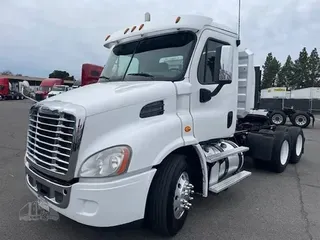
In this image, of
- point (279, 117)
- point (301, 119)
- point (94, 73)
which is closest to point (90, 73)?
point (94, 73)

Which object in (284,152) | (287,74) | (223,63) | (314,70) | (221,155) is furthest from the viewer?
(287,74)

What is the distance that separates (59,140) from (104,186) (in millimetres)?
661

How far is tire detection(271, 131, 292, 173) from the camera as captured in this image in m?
6.14

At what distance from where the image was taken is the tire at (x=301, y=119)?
55.6ft

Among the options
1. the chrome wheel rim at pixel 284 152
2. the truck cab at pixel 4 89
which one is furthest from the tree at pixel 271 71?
the chrome wheel rim at pixel 284 152

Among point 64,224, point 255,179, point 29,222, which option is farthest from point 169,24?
point 255,179

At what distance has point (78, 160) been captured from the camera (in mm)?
2664

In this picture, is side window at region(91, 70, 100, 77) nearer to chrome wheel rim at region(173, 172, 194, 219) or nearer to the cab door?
the cab door

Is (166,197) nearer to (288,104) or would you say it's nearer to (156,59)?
(156,59)

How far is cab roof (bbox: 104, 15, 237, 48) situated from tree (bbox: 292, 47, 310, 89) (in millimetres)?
69553

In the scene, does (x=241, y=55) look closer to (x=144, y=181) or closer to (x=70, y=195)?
(x=144, y=181)

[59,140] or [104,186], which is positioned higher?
[59,140]

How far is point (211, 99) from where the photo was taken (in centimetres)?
396

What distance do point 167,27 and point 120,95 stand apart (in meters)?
1.34
